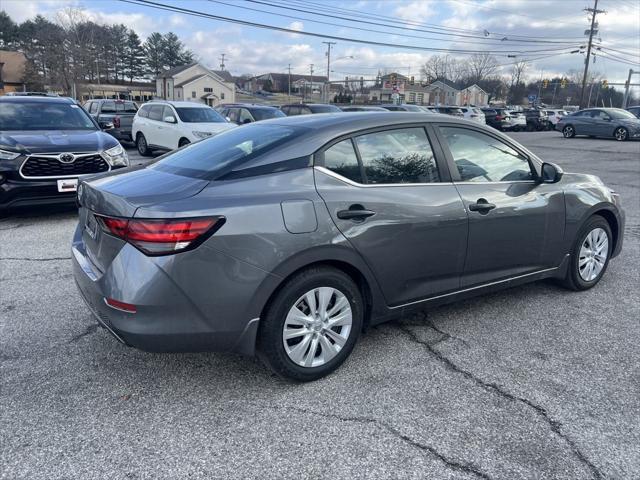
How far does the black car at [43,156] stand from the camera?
6324 mm

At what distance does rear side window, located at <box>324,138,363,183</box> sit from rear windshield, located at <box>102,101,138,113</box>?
1840 centimetres

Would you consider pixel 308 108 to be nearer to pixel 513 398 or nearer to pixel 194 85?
pixel 513 398

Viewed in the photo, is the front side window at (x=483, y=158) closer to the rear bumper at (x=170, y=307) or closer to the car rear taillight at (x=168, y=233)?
the rear bumper at (x=170, y=307)

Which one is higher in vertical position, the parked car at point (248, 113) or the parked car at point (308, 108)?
the parked car at point (308, 108)

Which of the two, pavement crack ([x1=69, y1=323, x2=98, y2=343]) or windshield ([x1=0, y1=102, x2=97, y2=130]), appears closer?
pavement crack ([x1=69, y1=323, x2=98, y2=343])

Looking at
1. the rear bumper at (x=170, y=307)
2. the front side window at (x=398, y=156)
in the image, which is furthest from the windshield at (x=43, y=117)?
the front side window at (x=398, y=156)

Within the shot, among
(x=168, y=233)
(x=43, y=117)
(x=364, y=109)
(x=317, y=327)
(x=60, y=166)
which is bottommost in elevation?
(x=317, y=327)

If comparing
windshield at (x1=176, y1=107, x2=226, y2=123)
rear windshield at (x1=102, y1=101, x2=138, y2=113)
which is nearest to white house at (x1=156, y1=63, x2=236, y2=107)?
rear windshield at (x1=102, y1=101, x2=138, y2=113)

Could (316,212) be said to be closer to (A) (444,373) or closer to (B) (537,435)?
(A) (444,373)

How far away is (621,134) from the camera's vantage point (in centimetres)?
2525

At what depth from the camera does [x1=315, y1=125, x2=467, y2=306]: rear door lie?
3074mm

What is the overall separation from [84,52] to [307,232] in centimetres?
6106

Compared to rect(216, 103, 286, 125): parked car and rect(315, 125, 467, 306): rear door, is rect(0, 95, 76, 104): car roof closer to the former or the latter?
rect(315, 125, 467, 306): rear door

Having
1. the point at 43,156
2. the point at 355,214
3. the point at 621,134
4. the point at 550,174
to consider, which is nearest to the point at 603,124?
the point at 621,134
